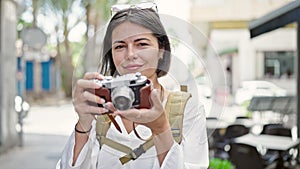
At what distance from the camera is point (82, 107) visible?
94 cm

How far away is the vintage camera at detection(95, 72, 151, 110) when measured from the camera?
893 millimetres

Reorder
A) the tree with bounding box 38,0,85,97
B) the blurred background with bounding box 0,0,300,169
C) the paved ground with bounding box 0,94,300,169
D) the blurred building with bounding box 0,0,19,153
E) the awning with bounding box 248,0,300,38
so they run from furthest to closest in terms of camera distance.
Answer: the tree with bounding box 38,0,85,97 → the blurred building with bounding box 0,0,19,153 → the paved ground with bounding box 0,94,300,169 → the awning with bounding box 248,0,300,38 → the blurred background with bounding box 0,0,300,169

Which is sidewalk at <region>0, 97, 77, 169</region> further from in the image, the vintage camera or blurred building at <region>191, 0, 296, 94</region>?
the vintage camera

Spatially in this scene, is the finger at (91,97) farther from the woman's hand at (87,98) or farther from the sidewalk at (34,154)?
the sidewalk at (34,154)

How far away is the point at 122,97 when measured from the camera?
0.89m

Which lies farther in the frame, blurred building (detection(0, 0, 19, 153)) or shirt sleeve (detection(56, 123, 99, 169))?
blurred building (detection(0, 0, 19, 153))

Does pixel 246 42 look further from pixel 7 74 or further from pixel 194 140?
pixel 194 140

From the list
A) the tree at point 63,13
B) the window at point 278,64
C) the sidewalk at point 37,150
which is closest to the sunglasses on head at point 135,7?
the sidewalk at point 37,150

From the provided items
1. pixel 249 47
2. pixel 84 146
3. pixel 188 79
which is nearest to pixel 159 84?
pixel 188 79

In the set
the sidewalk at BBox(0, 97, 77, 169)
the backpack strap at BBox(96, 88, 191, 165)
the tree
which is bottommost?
the sidewalk at BBox(0, 97, 77, 169)

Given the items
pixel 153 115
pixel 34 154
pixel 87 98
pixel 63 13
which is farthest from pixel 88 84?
pixel 63 13

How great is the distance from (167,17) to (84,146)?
31 cm

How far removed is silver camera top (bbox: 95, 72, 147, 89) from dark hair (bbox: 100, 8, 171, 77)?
81mm

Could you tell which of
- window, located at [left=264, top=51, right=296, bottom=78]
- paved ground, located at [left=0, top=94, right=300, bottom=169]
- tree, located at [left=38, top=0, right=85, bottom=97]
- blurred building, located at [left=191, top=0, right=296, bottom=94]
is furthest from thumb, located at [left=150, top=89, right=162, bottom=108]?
window, located at [left=264, top=51, right=296, bottom=78]
